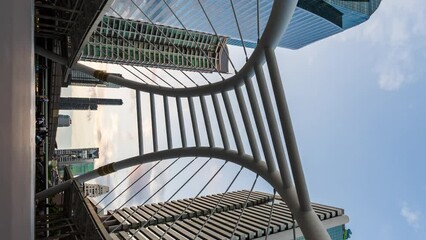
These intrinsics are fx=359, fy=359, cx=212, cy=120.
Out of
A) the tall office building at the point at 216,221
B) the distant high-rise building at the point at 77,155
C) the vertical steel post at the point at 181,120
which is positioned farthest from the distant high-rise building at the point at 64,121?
the vertical steel post at the point at 181,120

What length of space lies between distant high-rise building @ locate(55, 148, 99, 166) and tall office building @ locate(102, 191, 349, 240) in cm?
8428

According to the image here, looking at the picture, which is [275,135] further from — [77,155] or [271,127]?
[77,155]

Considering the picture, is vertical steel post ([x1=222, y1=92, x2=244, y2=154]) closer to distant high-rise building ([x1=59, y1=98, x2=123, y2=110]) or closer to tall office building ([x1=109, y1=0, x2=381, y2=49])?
tall office building ([x1=109, y1=0, x2=381, y2=49])

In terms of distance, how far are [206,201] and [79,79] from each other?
191 ft

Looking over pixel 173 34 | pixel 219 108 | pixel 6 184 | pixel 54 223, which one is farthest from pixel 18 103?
pixel 173 34

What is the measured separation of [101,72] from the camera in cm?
2106

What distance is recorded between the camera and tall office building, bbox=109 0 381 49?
70375 millimetres

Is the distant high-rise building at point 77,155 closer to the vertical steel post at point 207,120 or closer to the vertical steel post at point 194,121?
the vertical steel post at point 194,121

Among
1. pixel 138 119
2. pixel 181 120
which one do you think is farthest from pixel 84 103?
pixel 181 120

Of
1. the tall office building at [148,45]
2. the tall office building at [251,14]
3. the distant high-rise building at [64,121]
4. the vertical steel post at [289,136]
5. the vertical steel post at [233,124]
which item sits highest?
the distant high-rise building at [64,121]

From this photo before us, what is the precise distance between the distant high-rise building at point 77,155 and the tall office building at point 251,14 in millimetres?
91222

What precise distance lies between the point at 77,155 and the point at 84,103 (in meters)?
29.3

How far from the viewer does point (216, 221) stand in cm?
Result: 7212

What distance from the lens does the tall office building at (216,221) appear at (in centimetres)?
6450
